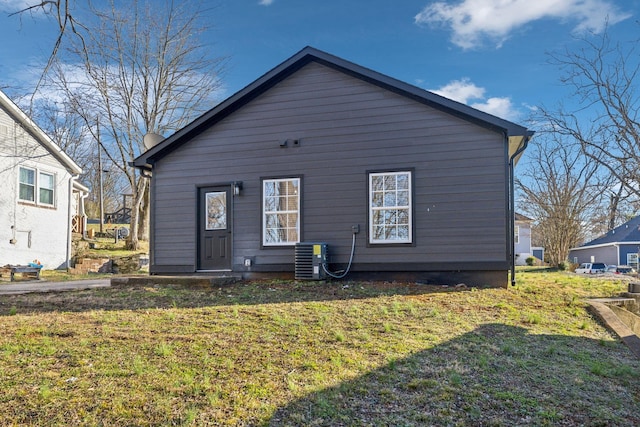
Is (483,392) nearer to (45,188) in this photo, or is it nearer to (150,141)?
(150,141)

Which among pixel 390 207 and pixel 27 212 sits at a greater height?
pixel 27 212

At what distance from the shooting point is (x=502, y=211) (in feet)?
28.7

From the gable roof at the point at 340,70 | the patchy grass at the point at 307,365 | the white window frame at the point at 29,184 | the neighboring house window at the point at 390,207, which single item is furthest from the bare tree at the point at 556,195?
the white window frame at the point at 29,184

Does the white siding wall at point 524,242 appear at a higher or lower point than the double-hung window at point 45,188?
lower

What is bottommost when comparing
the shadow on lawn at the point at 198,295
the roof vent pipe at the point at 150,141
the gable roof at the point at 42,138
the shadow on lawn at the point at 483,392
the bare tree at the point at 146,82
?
the shadow on lawn at the point at 483,392

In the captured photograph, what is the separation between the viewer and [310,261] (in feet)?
30.5

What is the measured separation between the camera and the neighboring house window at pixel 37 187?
15.9 meters

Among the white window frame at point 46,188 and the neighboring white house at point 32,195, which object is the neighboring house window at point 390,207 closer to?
the neighboring white house at point 32,195

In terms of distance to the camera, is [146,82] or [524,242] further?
[524,242]

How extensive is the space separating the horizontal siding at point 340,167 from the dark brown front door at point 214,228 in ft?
0.69

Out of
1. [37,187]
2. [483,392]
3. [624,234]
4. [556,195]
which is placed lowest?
[483,392]

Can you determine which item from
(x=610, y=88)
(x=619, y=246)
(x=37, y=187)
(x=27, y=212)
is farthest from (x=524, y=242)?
(x=27, y=212)

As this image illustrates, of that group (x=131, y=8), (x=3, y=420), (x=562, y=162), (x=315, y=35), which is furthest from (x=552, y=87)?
(x=131, y=8)

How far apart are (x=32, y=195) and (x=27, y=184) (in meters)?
0.44
